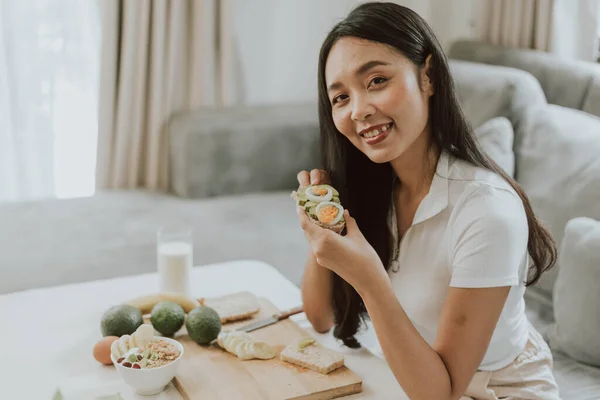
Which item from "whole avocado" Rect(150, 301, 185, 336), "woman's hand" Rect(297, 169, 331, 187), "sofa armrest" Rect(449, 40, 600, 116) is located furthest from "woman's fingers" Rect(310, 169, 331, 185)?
"sofa armrest" Rect(449, 40, 600, 116)

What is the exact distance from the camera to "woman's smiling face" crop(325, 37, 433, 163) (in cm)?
139

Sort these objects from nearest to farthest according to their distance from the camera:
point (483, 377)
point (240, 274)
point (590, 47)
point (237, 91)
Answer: point (483, 377) < point (240, 274) < point (590, 47) < point (237, 91)

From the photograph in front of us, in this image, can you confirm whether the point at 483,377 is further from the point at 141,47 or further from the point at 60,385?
the point at 141,47

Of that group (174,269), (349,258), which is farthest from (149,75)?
(349,258)

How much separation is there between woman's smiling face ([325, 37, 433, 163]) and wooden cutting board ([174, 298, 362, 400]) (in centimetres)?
40

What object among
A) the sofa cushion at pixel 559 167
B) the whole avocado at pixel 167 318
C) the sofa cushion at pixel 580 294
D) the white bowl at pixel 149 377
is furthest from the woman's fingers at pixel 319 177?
the sofa cushion at pixel 559 167

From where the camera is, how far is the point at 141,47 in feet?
10.7

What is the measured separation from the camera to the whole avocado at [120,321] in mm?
1451

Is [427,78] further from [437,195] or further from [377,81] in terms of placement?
[437,195]

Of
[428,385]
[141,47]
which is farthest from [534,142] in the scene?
[141,47]

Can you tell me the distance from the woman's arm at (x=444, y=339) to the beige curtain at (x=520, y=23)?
2084 millimetres

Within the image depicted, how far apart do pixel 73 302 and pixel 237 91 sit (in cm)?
217

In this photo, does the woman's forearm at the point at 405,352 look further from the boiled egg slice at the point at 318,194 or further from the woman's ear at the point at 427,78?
the woman's ear at the point at 427,78

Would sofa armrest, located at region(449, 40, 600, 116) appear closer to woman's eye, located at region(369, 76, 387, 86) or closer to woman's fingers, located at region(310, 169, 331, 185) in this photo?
woman's fingers, located at region(310, 169, 331, 185)
